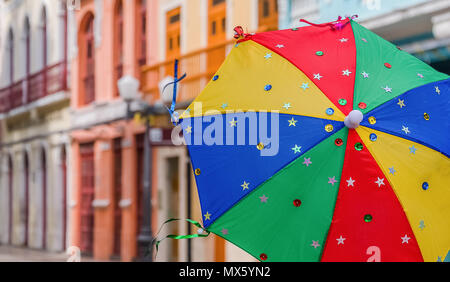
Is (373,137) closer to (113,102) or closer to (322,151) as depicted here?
(322,151)

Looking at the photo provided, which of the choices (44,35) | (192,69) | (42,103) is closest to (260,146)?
(192,69)

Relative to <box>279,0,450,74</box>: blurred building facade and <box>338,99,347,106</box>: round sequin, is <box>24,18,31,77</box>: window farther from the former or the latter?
<box>338,99,347,106</box>: round sequin

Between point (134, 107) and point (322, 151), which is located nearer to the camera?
point (322, 151)

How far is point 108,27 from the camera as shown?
A: 57.6ft

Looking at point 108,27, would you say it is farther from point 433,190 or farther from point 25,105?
point 433,190

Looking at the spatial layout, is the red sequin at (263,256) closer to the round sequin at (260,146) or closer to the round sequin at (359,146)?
the round sequin at (260,146)

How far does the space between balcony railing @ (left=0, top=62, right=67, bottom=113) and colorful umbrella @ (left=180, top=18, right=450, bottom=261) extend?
16709mm

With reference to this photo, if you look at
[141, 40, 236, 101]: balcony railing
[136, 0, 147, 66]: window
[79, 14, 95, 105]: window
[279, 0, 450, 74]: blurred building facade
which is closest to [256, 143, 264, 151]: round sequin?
[279, 0, 450, 74]: blurred building facade

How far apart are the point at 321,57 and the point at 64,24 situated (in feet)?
57.6

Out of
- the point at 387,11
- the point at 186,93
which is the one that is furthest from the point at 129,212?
the point at 387,11

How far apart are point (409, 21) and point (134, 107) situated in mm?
8313

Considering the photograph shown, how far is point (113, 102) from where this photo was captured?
1708 cm

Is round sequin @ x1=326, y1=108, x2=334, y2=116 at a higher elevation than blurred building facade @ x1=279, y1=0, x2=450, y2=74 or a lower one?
lower

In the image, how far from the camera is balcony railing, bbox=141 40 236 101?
1298cm
